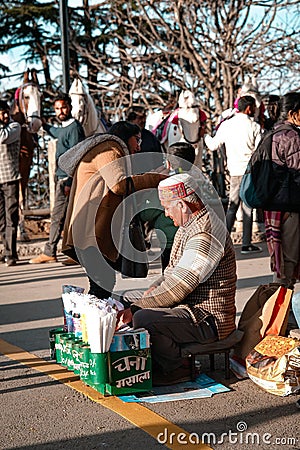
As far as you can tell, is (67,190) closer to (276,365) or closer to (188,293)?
(188,293)

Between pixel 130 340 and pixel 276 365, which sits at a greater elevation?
pixel 130 340

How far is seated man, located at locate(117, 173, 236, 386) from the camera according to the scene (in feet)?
16.4

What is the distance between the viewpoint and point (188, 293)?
5027 millimetres

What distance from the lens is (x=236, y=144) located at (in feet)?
35.5

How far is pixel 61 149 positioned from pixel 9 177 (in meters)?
0.84

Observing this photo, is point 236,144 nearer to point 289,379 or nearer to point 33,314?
point 33,314

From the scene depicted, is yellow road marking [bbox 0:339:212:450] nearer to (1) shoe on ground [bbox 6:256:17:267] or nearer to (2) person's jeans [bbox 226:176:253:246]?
(1) shoe on ground [bbox 6:256:17:267]

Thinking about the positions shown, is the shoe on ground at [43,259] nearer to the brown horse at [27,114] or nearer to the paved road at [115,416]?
the brown horse at [27,114]

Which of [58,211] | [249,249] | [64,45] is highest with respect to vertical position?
[64,45]

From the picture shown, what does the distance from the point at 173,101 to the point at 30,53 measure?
6.39 meters

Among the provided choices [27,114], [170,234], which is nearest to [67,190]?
[27,114]

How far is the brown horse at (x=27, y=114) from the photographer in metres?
10.8

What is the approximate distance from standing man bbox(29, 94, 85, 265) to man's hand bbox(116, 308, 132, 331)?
4.94 meters

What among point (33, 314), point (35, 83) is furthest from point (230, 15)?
point (33, 314)
